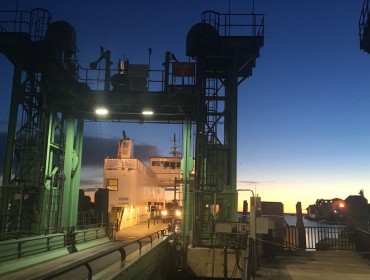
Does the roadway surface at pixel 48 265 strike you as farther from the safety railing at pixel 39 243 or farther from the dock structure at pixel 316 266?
the dock structure at pixel 316 266

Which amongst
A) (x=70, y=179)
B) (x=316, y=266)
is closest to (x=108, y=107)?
(x=70, y=179)

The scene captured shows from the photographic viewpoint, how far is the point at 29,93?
20016mm

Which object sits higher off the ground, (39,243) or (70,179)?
(70,179)

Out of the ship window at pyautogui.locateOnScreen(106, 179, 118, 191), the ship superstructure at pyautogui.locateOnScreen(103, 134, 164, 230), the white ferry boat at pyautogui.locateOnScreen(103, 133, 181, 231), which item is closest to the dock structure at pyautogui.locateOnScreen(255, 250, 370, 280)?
the white ferry boat at pyautogui.locateOnScreen(103, 133, 181, 231)

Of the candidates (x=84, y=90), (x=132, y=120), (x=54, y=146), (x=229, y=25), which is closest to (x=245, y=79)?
(x=229, y=25)

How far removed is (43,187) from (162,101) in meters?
7.71

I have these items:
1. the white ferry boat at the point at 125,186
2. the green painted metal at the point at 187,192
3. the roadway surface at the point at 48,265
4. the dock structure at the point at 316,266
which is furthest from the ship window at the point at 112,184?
the dock structure at the point at 316,266

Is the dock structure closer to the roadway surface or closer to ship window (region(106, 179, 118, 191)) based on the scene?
the roadway surface

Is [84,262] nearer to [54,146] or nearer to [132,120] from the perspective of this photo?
[54,146]

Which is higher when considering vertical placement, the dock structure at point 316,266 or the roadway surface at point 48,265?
the roadway surface at point 48,265

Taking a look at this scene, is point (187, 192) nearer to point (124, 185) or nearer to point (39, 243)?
point (39, 243)

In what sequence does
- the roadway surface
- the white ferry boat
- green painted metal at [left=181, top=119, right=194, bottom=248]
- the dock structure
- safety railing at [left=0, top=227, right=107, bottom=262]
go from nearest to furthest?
1. the roadway surface
2. safety railing at [left=0, top=227, right=107, bottom=262]
3. the dock structure
4. green painted metal at [left=181, top=119, right=194, bottom=248]
5. the white ferry boat

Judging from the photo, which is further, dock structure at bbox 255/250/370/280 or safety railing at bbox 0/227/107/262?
dock structure at bbox 255/250/370/280

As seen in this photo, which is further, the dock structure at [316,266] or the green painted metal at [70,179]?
the green painted metal at [70,179]
